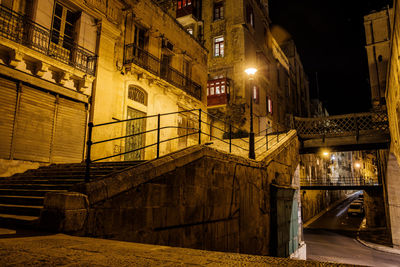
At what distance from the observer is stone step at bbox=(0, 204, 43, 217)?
15.8ft

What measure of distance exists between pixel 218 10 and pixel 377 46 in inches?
577

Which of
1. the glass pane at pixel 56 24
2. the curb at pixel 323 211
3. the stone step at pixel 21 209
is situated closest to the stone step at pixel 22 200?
the stone step at pixel 21 209

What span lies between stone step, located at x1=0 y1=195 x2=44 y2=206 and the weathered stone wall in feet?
4.39

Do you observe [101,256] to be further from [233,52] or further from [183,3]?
[183,3]

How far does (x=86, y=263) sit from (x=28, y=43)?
8757 millimetres

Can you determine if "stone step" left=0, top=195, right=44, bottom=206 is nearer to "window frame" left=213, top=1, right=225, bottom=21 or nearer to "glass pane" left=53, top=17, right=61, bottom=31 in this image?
"glass pane" left=53, top=17, right=61, bottom=31

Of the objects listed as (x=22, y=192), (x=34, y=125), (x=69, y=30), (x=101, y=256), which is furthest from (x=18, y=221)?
(x=69, y=30)

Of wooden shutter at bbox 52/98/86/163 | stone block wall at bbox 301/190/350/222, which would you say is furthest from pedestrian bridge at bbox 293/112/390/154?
stone block wall at bbox 301/190/350/222

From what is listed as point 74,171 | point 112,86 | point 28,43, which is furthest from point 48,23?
point 74,171

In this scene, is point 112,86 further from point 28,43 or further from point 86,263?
point 86,263

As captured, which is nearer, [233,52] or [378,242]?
[378,242]

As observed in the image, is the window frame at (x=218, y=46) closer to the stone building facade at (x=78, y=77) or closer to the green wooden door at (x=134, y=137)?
the stone building facade at (x=78, y=77)

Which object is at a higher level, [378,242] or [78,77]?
[78,77]

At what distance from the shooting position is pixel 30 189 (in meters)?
6.16
